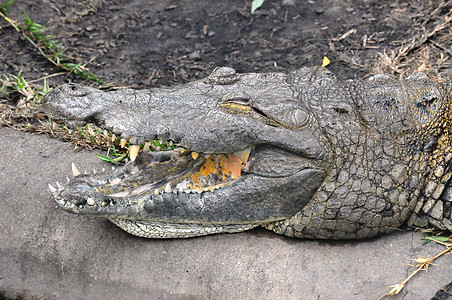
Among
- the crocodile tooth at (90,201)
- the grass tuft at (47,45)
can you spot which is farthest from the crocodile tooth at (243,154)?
the grass tuft at (47,45)

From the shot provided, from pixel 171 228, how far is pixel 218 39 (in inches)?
103

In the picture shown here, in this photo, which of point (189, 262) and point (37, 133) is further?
point (37, 133)

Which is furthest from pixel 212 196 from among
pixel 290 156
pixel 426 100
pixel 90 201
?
pixel 426 100

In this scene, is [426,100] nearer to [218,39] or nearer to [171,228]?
[171,228]

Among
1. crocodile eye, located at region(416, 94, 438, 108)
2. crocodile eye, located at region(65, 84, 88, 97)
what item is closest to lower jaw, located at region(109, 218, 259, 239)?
crocodile eye, located at region(65, 84, 88, 97)

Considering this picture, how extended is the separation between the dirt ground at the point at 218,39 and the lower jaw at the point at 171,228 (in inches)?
65.3

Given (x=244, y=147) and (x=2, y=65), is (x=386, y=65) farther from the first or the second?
(x=2, y=65)

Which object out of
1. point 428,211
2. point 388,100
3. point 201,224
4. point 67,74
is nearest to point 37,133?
point 67,74

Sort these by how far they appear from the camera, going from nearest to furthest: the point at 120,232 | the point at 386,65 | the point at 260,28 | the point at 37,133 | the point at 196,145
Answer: the point at 196,145, the point at 120,232, the point at 37,133, the point at 386,65, the point at 260,28

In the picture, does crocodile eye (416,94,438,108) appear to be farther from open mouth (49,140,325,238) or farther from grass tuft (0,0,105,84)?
grass tuft (0,0,105,84)

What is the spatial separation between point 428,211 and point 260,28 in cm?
288

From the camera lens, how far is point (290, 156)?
2924 millimetres

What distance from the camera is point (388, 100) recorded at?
9.96ft

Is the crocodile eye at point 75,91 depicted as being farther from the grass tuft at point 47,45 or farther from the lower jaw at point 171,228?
the grass tuft at point 47,45
